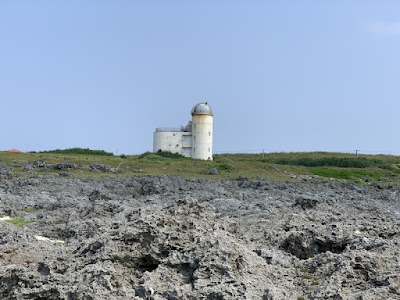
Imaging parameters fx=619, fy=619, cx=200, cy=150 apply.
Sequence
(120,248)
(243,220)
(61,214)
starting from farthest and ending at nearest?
(61,214), (243,220), (120,248)

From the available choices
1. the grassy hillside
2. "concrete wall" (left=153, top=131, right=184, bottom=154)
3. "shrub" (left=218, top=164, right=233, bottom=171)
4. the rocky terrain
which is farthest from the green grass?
the rocky terrain

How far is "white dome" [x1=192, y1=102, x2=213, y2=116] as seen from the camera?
6284 centimetres

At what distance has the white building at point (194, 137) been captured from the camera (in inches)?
2477

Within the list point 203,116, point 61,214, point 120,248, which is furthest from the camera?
point 203,116

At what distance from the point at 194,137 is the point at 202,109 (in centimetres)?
298

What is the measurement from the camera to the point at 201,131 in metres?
62.8

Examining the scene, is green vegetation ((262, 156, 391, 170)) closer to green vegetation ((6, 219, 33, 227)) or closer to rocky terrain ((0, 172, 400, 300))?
green vegetation ((6, 219, 33, 227))

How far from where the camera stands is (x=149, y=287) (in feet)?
29.6

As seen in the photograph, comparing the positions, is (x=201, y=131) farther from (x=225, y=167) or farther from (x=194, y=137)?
(x=225, y=167)

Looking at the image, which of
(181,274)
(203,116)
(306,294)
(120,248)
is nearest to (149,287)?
(181,274)

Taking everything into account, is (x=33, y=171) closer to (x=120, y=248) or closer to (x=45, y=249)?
(x=45, y=249)

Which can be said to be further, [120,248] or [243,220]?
[243,220]

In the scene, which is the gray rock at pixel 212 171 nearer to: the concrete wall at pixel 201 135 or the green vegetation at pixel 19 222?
the concrete wall at pixel 201 135

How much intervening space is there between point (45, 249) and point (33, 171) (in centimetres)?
2969
